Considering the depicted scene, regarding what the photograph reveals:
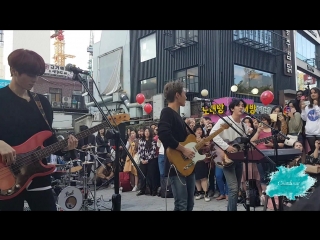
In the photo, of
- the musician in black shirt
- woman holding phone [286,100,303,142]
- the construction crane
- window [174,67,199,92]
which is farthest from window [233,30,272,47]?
the musician in black shirt

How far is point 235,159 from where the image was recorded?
3771 mm

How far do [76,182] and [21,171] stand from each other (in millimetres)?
3928

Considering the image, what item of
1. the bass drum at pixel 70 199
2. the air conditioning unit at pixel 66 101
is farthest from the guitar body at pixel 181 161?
the air conditioning unit at pixel 66 101

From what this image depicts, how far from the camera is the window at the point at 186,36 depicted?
12953 mm

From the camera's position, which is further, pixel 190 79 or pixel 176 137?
pixel 190 79

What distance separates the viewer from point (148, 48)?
1420 centimetres

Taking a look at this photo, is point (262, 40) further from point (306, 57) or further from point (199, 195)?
point (199, 195)

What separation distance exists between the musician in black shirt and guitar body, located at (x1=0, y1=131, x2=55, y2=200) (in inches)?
47.2

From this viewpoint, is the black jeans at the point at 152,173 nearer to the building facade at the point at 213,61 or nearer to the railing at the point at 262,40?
the building facade at the point at 213,61

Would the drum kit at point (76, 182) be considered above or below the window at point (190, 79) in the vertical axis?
below

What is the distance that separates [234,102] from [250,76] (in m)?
9.65

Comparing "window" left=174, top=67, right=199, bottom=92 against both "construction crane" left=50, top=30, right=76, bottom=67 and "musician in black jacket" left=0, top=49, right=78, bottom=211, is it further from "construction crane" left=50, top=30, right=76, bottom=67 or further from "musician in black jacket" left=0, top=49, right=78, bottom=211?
"musician in black jacket" left=0, top=49, right=78, bottom=211

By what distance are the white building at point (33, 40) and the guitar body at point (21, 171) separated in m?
1.26

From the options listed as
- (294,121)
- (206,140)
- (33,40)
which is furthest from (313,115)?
(33,40)
